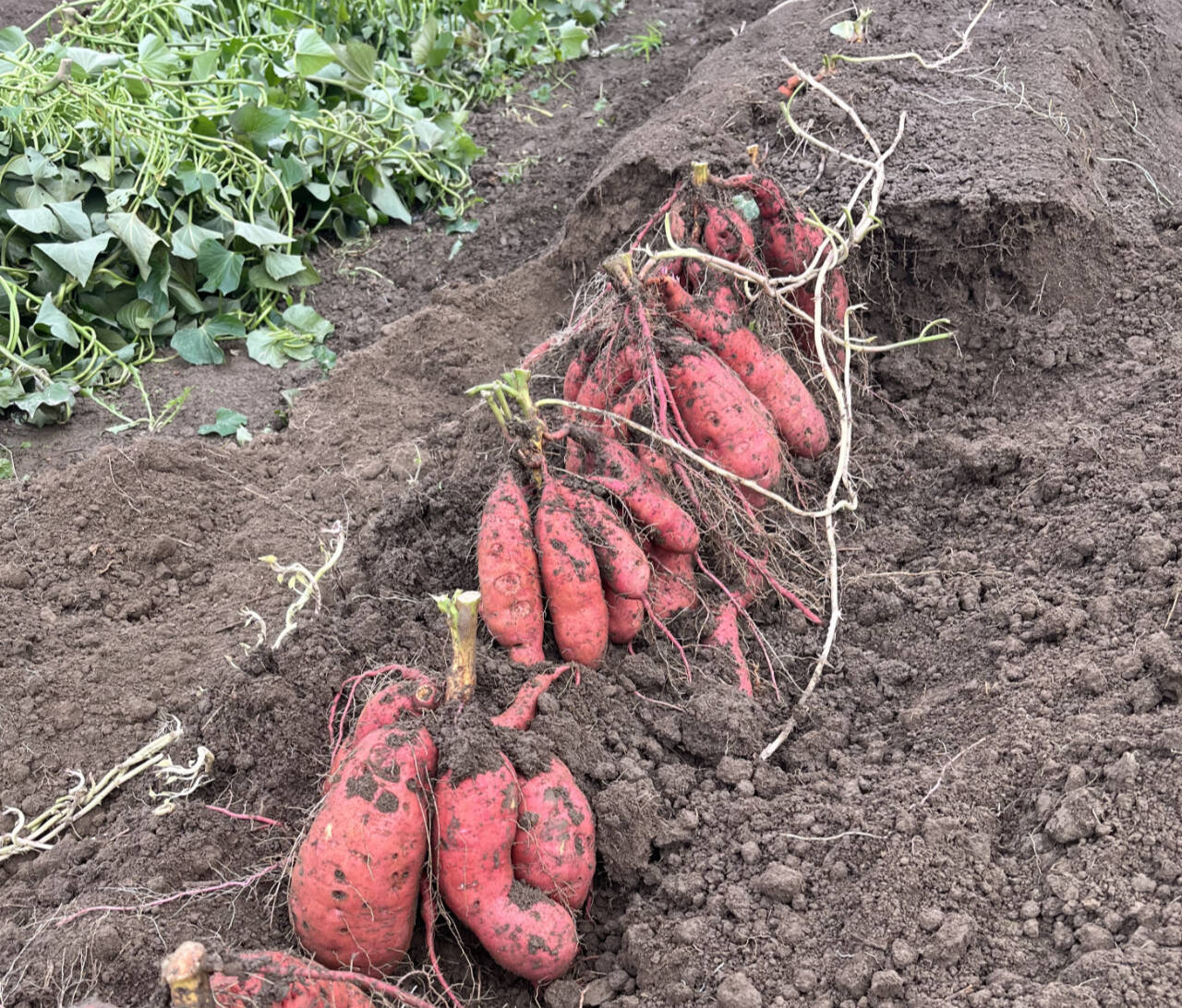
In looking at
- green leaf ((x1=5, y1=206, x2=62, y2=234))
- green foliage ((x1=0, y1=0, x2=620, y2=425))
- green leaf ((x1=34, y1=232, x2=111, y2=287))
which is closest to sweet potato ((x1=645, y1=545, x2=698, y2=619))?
green foliage ((x1=0, y1=0, x2=620, y2=425))

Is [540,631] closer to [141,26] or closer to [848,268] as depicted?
[848,268]

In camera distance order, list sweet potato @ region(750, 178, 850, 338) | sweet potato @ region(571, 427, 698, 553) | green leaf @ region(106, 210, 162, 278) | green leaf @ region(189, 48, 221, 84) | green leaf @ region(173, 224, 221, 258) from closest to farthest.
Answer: sweet potato @ region(571, 427, 698, 553)
sweet potato @ region(750, 178, 850, 338)
green leaf @ region(106, 210, 162, 278)
green leaf @ region(173, 224, 221, 258)
green leaf @ region(189, 48, 221, 84)

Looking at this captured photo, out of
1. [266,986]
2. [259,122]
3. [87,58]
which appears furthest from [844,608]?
[87,58]

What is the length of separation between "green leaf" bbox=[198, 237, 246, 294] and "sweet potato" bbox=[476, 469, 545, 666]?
8.10ft

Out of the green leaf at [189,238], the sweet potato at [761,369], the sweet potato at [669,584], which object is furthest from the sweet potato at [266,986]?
the green leaf at [189,238]

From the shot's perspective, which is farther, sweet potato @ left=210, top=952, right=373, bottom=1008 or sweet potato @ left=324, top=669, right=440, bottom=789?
sweet potato @ left=324, top=669, right=440, bottom=789

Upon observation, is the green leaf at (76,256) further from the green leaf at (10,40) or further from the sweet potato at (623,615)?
the sweet potato at (623,615)

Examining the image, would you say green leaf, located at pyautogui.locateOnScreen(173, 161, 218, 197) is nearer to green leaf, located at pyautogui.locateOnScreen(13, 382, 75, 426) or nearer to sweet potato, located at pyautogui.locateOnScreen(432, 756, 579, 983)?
green leaf, located at pyautogui.locateOnScreen(13, 382, 75, 426)

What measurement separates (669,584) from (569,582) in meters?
0.38

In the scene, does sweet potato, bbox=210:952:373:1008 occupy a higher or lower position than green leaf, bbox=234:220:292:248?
lower

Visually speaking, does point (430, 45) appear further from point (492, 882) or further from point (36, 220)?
point (492, 882)

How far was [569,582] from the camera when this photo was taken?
235 cm

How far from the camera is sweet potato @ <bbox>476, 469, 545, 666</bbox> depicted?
229cm

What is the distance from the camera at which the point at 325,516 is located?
128 inches
